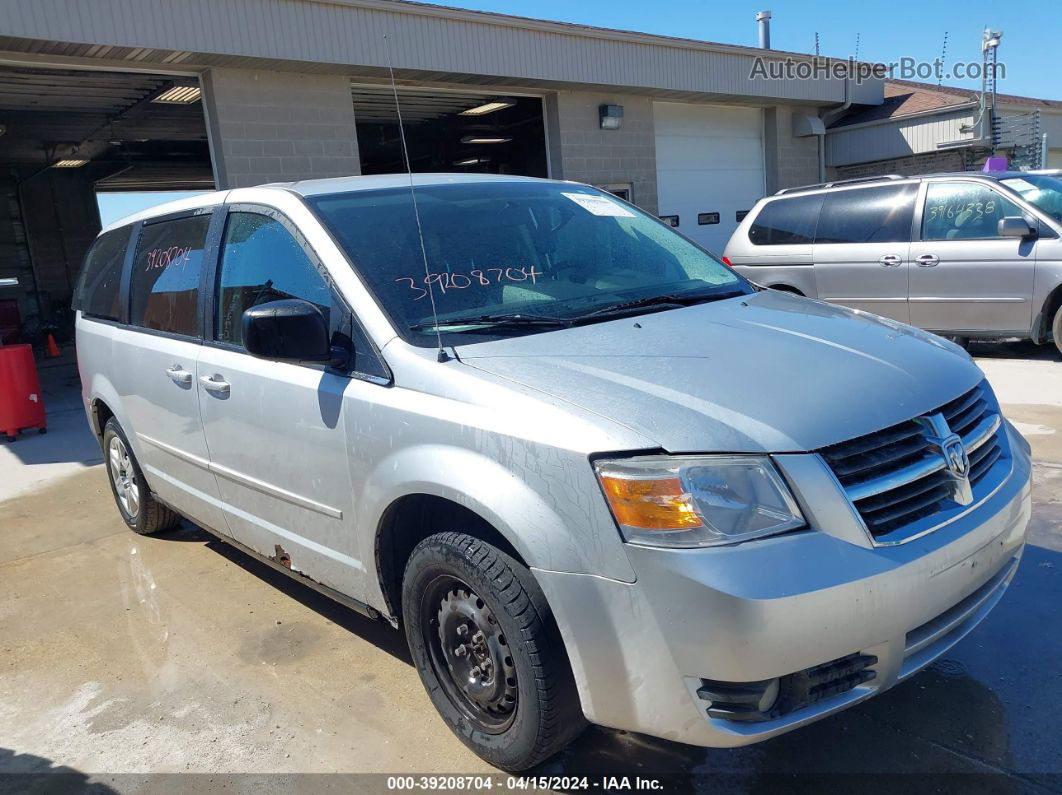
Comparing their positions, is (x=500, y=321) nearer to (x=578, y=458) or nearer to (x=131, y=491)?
(x=578, y=458)

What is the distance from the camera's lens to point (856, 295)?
8.59m

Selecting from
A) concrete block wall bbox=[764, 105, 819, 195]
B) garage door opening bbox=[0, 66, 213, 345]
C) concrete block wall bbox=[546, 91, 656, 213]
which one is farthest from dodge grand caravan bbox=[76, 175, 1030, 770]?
concrete block wall bbox=[764, 105, 819, 195]

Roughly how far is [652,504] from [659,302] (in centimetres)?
125

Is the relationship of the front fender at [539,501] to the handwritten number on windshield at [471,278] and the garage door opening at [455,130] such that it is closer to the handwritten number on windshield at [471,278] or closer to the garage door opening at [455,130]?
the handwritten number on windshield at [471,278]

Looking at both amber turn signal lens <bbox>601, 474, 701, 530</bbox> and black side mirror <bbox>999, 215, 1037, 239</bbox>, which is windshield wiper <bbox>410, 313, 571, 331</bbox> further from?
black side mirror <bbox>999, 215, 1037, 239</bbox>

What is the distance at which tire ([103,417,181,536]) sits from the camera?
4.82 m

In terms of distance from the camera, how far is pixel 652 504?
205cm

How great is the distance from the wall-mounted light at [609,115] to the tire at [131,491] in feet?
32.4

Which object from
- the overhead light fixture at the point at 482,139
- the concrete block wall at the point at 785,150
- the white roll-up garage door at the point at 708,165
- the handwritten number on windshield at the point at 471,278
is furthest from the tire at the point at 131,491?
the concrete block wall at the point at 785,150

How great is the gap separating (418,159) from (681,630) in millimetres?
18110

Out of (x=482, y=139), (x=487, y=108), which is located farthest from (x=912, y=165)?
(x=487, y=108)

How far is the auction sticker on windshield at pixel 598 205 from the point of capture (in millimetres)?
3771

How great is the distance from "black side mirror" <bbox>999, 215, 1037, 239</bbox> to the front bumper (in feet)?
20.9

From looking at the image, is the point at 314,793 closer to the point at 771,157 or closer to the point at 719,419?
the point at 719,419
